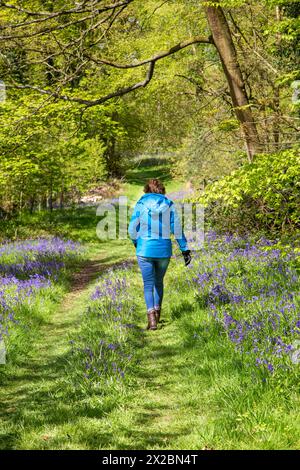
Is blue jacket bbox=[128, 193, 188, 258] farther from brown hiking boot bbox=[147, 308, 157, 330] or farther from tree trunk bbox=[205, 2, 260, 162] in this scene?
tree trunk bbox=[205, 2, 260, 162]

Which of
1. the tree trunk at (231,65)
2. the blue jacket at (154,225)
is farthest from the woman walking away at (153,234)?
the tree trunk at (231,65)

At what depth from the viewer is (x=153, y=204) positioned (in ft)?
25.1

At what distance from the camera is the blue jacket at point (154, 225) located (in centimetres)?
759

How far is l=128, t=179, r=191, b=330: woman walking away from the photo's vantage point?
7609 mm

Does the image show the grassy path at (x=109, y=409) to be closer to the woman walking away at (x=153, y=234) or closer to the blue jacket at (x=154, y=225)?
the woman walking away at (x=153, y=234)

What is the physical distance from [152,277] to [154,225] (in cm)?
87

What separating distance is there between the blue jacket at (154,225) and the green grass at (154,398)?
1115 mm

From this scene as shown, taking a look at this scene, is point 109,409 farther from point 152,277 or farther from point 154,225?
point 154,225

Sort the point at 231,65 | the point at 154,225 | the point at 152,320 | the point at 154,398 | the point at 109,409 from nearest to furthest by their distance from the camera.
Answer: the point at 109,409 → the point at 154,398 → the point at 154,225 → the point at 152,320 → the point at 231,65

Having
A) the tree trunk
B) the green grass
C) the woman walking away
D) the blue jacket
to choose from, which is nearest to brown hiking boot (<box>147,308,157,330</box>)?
the woman walking away

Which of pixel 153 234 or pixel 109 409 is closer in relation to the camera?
pixel 109 409

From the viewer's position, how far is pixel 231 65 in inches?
429

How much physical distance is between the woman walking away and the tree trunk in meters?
3.95

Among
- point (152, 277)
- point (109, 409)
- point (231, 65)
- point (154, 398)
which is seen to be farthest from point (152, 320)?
point (231, 65)
